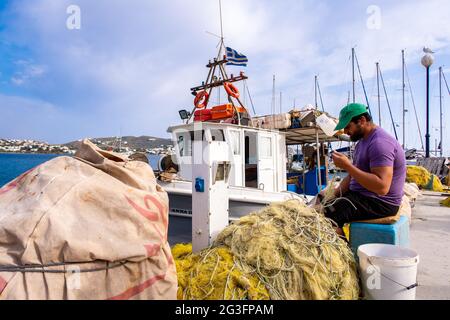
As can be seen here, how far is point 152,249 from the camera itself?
2.04 metres

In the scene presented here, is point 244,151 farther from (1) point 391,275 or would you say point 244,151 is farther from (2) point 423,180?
(2) point 423,180

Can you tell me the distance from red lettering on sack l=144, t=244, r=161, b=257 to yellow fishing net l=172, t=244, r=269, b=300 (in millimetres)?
531

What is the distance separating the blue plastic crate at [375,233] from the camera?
2.90m

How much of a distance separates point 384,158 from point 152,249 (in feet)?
6.95

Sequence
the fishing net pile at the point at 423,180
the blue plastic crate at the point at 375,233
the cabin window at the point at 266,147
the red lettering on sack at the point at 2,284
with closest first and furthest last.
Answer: the red lettering on sack at the point at 2,284 → the blue plastic crate at the point at 375,233 → the cabin window at the point at 266,147 → the fishing net pile at the point at 423,180

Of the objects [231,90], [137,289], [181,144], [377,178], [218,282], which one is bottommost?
[218,282]

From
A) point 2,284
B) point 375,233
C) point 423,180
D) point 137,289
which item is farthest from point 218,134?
point 423,180

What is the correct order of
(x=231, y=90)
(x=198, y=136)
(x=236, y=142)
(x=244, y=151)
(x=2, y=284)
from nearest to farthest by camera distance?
1. (x=2, y=284)
2. (x=198, y=136)
3. (x=236, y=142)
4. (x=244, y=151)
5. (x=231, y=90)

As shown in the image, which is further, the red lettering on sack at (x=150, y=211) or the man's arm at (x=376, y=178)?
the man's arm at (x=376, y=178)

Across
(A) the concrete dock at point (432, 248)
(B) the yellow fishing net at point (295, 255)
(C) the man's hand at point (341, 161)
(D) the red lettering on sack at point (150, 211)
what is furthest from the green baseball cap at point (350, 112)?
(D) the red lettering on sack at point (150, 211)

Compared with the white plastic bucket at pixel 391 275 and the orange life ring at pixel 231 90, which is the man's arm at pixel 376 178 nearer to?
the white plastic bucket at pixel 391 275

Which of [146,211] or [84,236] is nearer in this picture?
[84,236]

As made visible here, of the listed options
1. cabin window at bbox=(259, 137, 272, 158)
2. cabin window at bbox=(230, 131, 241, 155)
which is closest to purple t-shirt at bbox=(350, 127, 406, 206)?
cabin window at bbox=(230, 131, 241, 155)
